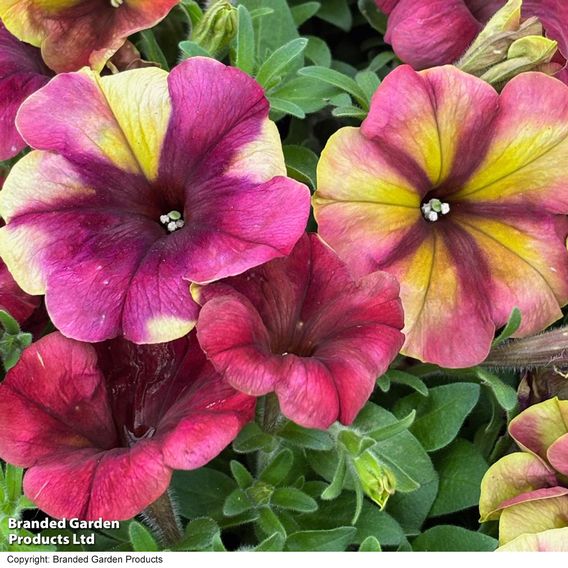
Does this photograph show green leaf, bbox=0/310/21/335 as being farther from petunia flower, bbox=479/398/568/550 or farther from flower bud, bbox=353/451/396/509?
petunia flower, bbox=479/398/568/550

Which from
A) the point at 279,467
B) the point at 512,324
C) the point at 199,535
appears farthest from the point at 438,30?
the point at 199,535

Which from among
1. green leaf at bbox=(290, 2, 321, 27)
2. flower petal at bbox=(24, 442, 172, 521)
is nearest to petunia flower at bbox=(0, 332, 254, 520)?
flower petal at bbox=(24, 442, 172, 521)

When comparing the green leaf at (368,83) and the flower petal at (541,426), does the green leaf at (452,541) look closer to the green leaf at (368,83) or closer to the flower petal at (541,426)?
the flower petal at (541,426)

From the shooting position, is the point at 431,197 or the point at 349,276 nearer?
the point at 349,276

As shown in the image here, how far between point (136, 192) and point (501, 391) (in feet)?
1.74

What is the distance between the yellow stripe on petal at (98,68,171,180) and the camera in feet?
3.27

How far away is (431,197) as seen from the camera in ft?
3.79

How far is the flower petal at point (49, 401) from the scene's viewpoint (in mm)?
941

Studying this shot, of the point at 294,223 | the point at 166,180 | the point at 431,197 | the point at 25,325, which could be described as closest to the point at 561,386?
the point at 431,197

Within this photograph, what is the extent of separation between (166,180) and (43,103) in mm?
171

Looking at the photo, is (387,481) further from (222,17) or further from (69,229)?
(222,17)

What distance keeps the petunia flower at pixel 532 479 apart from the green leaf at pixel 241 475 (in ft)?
0.98

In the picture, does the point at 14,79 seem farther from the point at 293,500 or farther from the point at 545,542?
the point at 545,542

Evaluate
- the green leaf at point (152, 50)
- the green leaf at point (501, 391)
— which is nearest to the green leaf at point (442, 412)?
the green leaf at point (501, 391)
